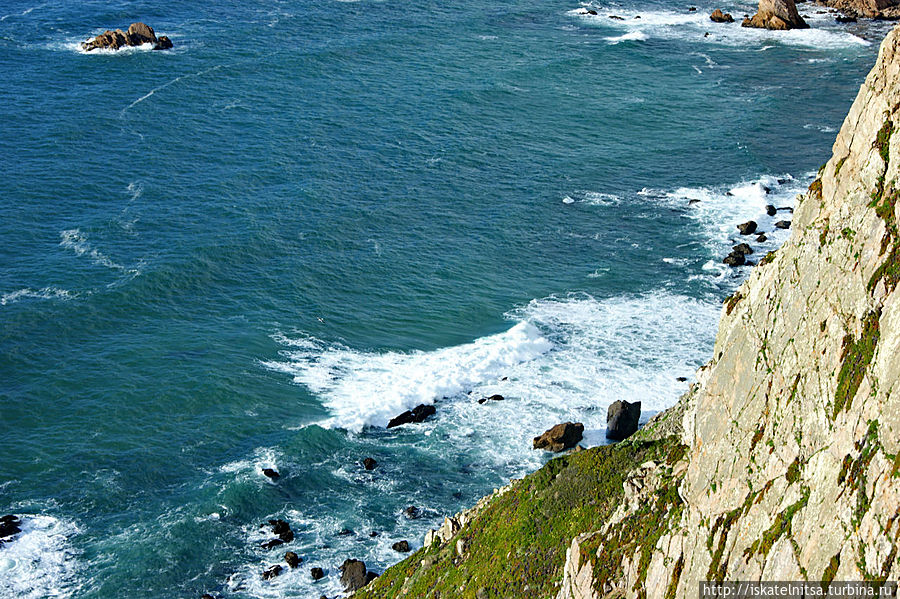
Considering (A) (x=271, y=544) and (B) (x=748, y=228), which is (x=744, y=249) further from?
(A) (x=271, y=544)

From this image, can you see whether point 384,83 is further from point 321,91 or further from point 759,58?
point 759,58

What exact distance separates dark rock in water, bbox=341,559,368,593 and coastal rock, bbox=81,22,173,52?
360 feet

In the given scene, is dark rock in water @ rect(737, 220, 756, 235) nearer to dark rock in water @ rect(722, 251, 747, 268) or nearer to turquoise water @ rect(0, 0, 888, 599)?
turquoise water @ rect(0, 0, 888, 599)

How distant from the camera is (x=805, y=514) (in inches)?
1014

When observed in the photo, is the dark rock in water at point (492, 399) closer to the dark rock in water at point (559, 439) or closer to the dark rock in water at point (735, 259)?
the dark rock in water at point (559, 439)

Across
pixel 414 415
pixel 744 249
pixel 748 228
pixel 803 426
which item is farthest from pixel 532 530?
pixel 748 228

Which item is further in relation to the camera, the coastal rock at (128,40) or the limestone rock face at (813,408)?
the coastal rock at (128,40)

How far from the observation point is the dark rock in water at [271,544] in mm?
62531

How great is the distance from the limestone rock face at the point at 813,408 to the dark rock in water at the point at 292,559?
30755 millimetres

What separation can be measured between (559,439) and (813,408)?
42.9 meters

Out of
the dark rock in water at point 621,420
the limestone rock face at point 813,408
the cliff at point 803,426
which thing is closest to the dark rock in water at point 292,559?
the dark rock in water at point 621,420

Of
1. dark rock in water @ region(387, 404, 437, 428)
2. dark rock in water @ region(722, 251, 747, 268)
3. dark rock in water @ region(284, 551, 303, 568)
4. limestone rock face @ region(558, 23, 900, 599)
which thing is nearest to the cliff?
limestone rock face @ region(558, 23, 900, 599)

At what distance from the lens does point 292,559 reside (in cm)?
6094

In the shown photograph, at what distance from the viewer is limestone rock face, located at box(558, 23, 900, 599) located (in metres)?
24.4
